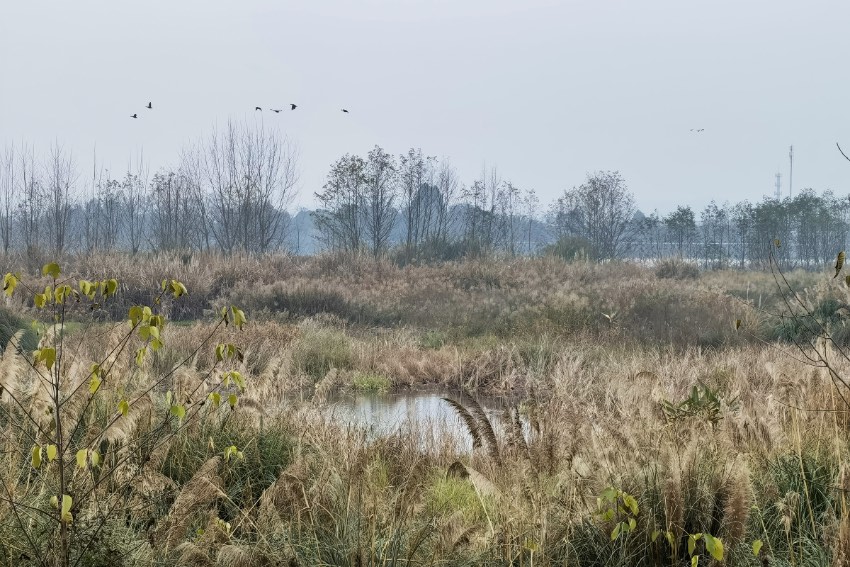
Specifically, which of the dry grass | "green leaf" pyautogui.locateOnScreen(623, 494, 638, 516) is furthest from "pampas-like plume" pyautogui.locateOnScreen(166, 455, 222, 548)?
"green leaf" pyautogui.locateOnScreen(623, 494, 638, 516)

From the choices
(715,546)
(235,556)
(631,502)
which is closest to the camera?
(715,546)

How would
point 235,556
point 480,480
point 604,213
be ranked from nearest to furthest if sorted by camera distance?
point 235,556, point 480,480, point 604,213

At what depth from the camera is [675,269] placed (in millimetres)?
29578

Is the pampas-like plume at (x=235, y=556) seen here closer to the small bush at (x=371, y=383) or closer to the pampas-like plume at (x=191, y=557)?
the pampas-like plume at (x=191, y=557)

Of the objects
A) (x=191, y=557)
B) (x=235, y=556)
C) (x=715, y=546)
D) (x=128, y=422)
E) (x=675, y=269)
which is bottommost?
(x=191, y=557)

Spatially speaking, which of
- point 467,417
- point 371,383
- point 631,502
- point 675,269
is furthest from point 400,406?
point 675,269

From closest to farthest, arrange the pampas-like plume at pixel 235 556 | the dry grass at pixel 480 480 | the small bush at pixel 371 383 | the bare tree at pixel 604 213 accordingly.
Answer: the pampas-like plume at pixel 235 556
the dry grass at pixel 480 480
the small bush at pixel 371 383
the bare tree at pixel 604 213

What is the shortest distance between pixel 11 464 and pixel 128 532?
0.82 m

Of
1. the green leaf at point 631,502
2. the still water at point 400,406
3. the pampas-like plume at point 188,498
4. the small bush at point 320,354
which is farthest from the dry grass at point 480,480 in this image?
the small bush at point 320,354

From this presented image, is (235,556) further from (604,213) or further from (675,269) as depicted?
(604,213)

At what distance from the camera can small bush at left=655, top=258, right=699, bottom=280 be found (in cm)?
2909

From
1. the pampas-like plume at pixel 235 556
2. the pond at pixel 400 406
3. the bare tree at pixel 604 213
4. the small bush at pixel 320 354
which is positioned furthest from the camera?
the bare tree at pixel 604 213

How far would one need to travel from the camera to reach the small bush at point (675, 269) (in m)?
29.1

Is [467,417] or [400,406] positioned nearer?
[467,417]
